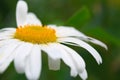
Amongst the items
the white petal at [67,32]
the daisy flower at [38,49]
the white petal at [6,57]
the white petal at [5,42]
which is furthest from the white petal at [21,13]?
the white petal at [6,57]

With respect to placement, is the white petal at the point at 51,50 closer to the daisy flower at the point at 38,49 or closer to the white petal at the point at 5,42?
the daisy flower at the point at 38,49

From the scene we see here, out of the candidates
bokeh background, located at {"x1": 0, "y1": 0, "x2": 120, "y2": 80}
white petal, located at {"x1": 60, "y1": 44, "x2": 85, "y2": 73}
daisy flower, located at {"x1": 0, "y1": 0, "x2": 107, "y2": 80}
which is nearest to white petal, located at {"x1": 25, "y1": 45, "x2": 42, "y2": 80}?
daisy flower, located at {"x1": 0, "y1": 0, "x2": 107, "y2": 80}

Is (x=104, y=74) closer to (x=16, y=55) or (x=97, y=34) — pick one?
(x=97, y=34)

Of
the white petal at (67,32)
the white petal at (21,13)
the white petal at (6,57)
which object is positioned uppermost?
the white petal at (6,57)

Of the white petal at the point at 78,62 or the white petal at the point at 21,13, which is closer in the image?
the white petal at the point at 78,62

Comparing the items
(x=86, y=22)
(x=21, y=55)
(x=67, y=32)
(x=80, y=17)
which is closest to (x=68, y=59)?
(x=21, y=55)

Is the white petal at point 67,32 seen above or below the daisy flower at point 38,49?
below

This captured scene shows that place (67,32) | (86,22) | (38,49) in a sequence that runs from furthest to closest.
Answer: (86,22) < (67,32) < (38,49)

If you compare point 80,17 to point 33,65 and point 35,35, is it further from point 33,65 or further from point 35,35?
point 33,65
